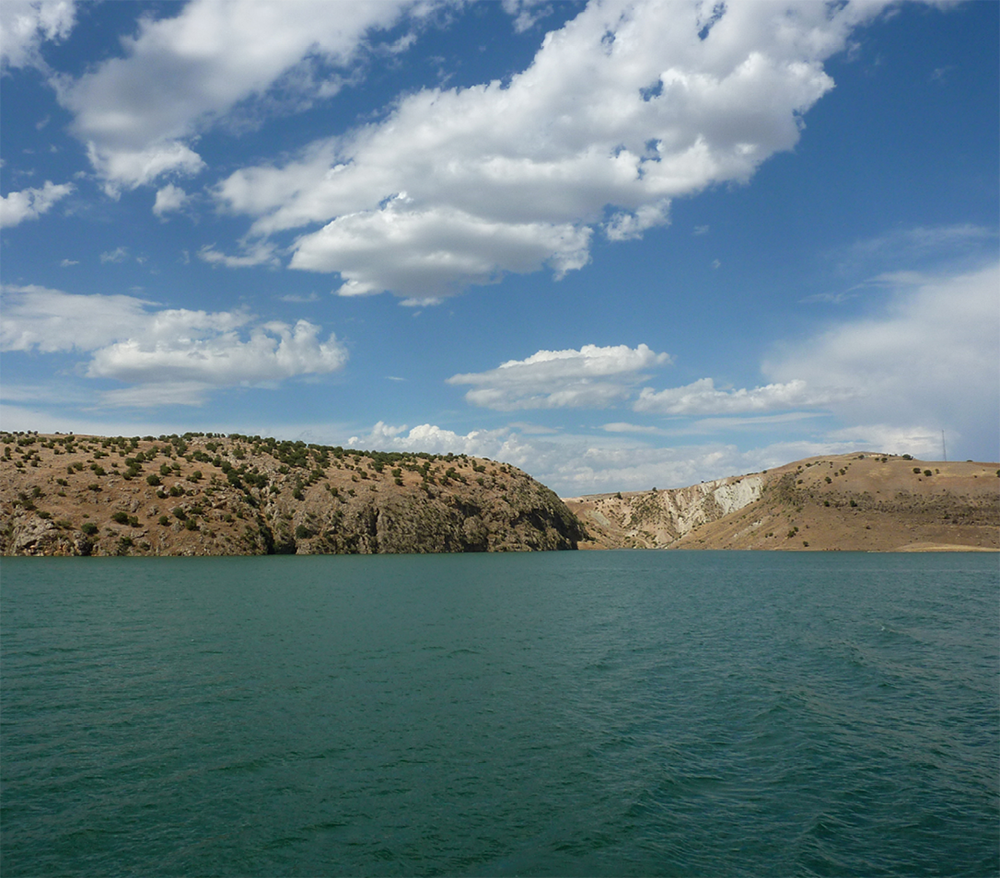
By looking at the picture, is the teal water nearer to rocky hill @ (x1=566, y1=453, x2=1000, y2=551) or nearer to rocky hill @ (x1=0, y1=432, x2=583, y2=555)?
rocky hill @ (x1=0, y1=432, x2=583, y2=555)

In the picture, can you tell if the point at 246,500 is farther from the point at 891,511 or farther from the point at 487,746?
the point at 891,511

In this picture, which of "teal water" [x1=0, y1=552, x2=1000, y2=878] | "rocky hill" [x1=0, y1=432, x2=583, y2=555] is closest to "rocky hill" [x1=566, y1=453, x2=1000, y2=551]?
"rocky hill" [x1=0, y1=432, x2=583, y2=555]

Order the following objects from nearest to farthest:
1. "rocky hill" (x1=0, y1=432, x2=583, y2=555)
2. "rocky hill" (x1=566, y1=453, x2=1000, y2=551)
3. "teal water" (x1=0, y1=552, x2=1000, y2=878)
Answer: "teal water" (x1=0, y1=552, x2=1000, y2=878), "rocky hill" (x1=0, y1=432, x2=583, y2=555), "rocky hill" (x1=566, y1=453, x2=1000, y2=551)

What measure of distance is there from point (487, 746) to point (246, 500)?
12415cm

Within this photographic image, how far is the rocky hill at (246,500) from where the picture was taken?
112250 mm

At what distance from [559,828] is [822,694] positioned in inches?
718

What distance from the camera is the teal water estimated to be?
15.1 metres

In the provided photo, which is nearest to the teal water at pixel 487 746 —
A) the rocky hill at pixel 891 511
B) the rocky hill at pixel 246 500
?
the rocky hill at pixel 246 500

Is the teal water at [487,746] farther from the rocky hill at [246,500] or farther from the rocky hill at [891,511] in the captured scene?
the rocky hill at [891,511]

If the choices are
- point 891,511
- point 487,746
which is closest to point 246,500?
point 487,746

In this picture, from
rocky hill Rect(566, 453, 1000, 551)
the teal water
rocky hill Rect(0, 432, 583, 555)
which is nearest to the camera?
the teal water

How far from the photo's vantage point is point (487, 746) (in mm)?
21688

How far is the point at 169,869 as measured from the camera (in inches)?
551

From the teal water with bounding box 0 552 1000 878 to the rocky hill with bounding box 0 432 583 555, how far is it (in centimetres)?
7459
